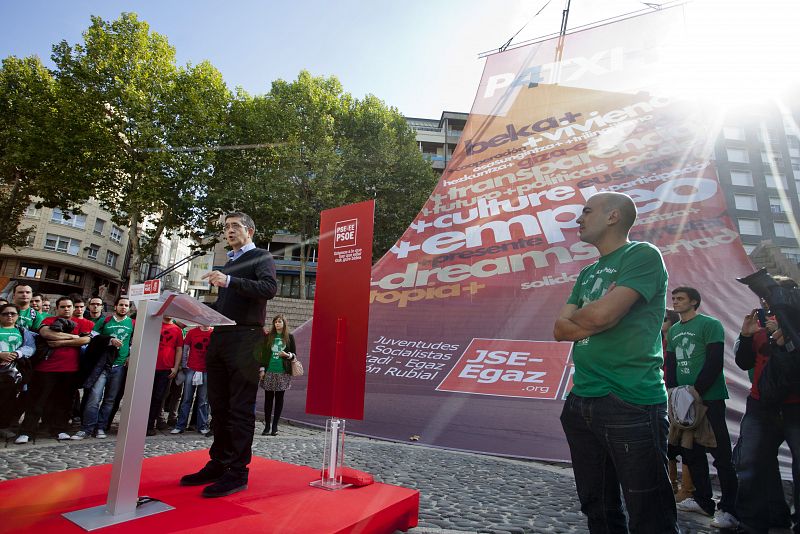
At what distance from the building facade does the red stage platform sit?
34646 millimetres

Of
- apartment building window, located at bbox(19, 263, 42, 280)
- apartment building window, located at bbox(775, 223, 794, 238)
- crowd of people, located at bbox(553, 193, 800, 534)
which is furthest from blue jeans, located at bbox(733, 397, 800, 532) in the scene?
apartment building window, located at bbox(775, 223, 794, 238)

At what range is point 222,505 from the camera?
8.35 feet

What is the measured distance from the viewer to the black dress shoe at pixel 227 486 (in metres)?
2.70

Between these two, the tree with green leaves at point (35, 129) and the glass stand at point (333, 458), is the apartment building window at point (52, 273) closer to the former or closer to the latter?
the tree with green leaves at point (35, 129)

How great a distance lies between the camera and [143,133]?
18.3 meters

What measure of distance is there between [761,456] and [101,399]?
22.5 ft

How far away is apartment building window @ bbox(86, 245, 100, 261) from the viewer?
37.2m

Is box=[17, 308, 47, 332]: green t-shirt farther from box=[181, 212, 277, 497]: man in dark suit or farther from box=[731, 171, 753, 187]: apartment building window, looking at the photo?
box=[731, 171, 753, 187]: apartment building window

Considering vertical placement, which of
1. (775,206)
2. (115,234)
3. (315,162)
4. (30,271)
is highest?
(775,206)

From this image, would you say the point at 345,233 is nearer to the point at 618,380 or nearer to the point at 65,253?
the point at 618,380

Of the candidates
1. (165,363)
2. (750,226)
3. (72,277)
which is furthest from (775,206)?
(72,277)

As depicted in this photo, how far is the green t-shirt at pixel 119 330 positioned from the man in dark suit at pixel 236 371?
3617mm

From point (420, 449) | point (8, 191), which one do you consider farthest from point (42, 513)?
point (8, 191)

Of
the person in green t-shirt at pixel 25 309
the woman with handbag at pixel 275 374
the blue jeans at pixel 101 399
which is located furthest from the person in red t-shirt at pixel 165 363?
the person in green t-shirt at pixel 25 309
